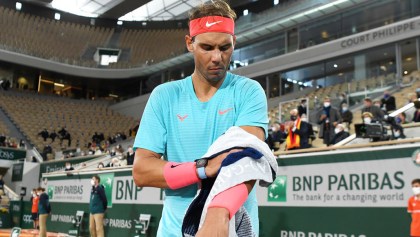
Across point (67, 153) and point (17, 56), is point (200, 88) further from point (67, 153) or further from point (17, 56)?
point (17, 56)

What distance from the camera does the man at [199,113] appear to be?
60.9 inches

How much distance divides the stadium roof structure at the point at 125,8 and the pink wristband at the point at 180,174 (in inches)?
1337

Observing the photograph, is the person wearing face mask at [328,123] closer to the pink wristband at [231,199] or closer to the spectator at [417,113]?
the spectator at [417,113]

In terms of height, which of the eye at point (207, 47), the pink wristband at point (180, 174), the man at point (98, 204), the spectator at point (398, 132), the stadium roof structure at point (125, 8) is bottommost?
the man at point (98, 204)

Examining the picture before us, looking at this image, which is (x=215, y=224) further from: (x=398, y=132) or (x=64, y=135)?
(x=64, y=135)

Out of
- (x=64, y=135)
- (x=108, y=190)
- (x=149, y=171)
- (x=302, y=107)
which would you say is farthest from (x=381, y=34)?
(x=149, y=171)

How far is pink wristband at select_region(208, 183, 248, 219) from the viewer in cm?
111

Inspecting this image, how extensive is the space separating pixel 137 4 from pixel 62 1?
6483 mm

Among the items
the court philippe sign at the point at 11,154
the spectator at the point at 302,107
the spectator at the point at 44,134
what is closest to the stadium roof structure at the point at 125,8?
the spectator at the point at 44,134

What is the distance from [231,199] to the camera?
1.13m

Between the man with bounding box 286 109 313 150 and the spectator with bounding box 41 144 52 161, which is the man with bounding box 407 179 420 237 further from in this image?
the spectator with bounding box 41 144 52 161

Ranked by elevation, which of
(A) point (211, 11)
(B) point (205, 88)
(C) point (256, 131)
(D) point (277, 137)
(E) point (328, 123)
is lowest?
(C) point (256, 131)

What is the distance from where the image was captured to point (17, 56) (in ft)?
115

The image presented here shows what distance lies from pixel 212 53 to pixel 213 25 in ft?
0.31
